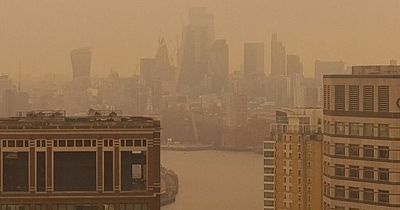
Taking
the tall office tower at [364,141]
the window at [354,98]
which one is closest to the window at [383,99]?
the tall office tower at [364,141]

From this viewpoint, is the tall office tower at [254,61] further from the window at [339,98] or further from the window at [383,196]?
the window at [383,196]

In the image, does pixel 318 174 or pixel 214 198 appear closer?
pixel 318 174

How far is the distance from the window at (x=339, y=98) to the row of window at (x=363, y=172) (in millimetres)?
325

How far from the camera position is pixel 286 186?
7516mm

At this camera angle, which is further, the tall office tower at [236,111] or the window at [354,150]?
the tall office tower at [236,111]

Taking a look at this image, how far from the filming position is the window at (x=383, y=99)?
4098 millimetres

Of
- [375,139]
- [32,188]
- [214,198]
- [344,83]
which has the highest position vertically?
[344,83]

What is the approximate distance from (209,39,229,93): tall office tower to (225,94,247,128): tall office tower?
162 millimetres

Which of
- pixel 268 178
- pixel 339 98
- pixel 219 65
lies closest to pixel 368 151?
pixel 339 98

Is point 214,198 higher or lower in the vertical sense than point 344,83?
lower

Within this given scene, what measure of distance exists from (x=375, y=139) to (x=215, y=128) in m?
3.52

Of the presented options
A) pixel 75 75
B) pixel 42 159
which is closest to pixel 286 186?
pixel 75 75

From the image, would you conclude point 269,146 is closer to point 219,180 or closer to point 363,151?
point 219,180

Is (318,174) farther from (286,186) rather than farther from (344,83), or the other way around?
(344,83)
